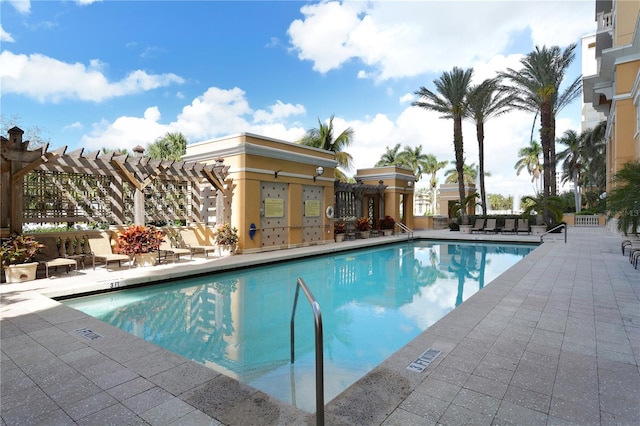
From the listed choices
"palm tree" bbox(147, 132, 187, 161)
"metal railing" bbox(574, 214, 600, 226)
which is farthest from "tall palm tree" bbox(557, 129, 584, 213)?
"palm tree" bbox(147, 132, 187, 161)

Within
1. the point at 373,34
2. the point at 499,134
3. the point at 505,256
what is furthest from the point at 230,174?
the point at 499,134

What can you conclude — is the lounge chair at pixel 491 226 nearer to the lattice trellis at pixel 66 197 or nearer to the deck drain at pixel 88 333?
the lattice trellis at pixel 66 197

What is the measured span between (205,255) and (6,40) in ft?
54.7

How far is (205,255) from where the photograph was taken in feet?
39.7

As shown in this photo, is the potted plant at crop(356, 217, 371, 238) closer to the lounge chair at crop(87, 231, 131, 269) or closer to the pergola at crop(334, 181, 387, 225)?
the pergola at crop(334, 181, 387, 225)

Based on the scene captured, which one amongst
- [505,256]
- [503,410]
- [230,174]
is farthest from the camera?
[505,256]

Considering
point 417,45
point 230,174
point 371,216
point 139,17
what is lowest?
point 371,216

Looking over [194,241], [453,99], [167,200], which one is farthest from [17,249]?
[453,99]

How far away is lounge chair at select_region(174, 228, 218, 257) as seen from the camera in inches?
457

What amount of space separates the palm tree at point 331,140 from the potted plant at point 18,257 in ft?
62.9

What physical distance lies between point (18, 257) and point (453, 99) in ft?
74.5

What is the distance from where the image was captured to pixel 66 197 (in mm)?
9617

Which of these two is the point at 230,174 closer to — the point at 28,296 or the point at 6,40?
the point at 28,296

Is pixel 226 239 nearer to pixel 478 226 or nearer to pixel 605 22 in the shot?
pixel 478 226
